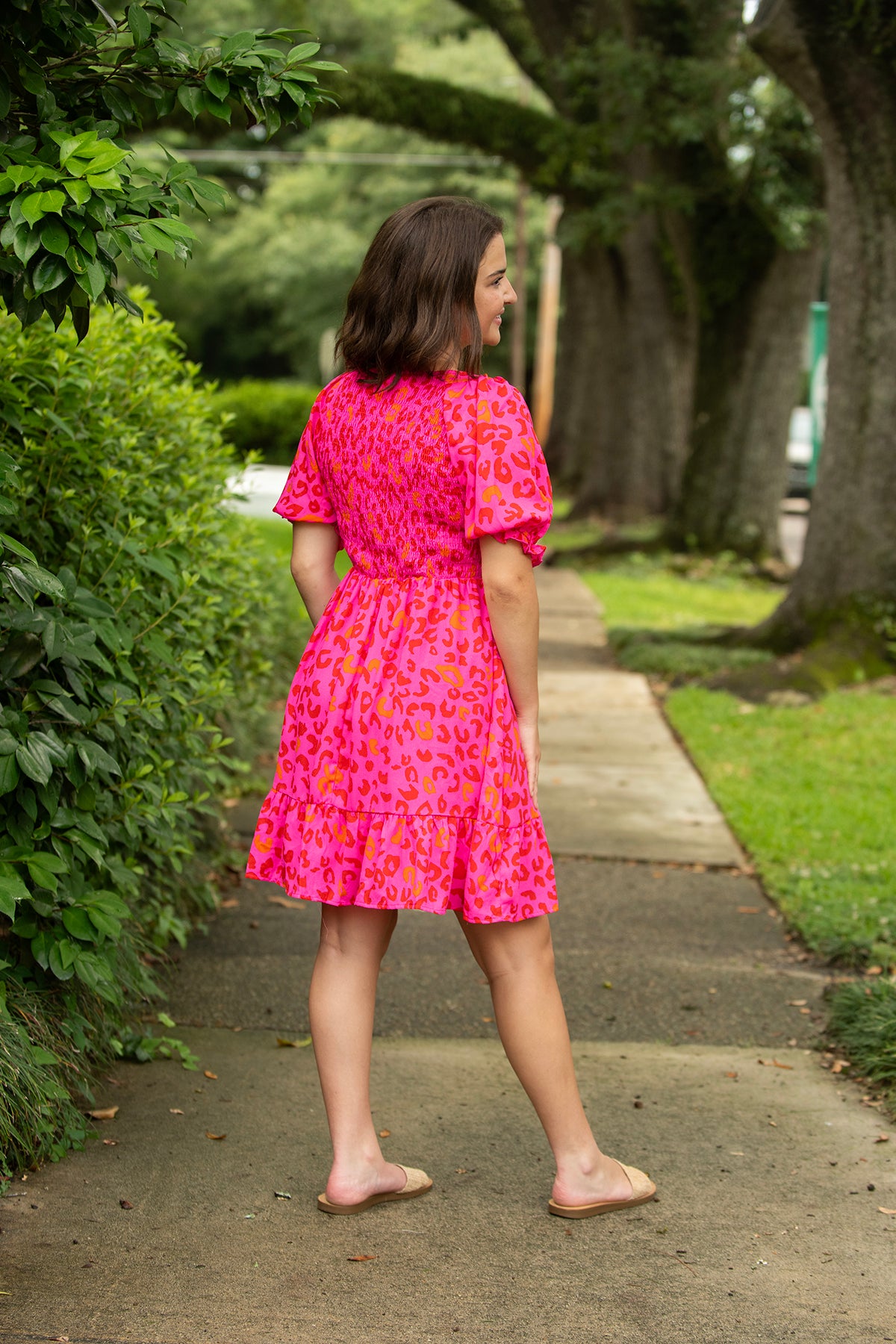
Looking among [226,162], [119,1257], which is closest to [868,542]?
[119,1257]

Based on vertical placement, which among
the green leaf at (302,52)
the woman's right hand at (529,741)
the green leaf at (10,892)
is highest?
the green leaf at (302,52)

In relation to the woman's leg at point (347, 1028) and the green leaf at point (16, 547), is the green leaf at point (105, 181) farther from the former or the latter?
the woman's leg at point (347, 1028)

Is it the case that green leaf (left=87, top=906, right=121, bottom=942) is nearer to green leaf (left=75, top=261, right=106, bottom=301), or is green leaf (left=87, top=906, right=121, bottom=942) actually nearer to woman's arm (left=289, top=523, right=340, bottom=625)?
woman's arm (left=289, top=523, right=340, bottom=625)

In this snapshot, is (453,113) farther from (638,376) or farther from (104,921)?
(104,921)

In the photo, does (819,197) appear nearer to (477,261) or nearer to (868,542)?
(868,542)

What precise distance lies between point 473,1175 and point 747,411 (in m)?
12.4

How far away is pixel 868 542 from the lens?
355 inches

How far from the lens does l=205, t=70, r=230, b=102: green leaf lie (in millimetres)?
2783

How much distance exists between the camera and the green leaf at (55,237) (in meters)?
2.46

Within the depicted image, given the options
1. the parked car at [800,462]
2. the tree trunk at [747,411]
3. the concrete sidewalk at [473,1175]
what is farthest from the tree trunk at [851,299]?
the parked car at [800,462]

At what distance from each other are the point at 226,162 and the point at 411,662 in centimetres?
5588

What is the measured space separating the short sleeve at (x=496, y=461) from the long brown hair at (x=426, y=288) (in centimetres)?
11

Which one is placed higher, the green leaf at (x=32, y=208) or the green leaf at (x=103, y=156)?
the green leaf at (x=103, y=156)

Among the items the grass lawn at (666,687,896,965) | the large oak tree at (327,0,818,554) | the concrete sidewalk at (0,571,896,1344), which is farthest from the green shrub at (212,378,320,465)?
the concrete sidewalk at (0,571,896,1344)
